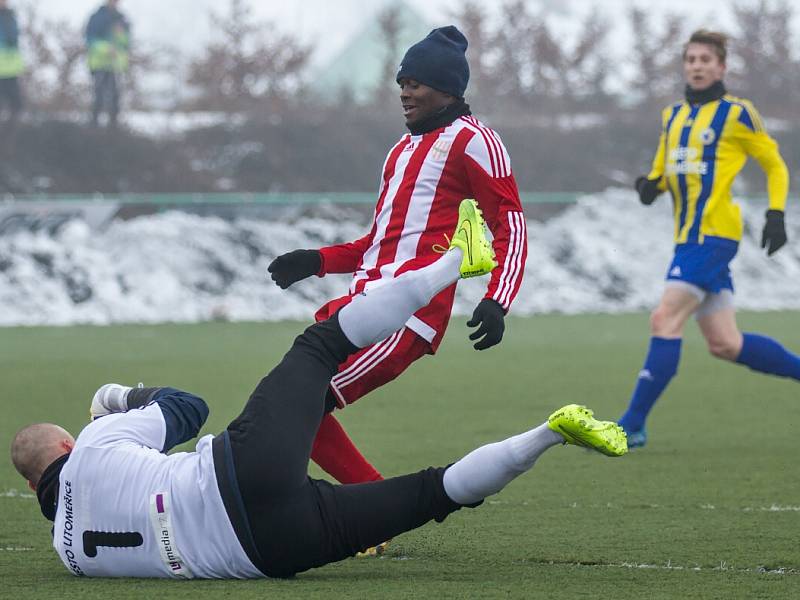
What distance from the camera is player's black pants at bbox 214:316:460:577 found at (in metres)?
4.35

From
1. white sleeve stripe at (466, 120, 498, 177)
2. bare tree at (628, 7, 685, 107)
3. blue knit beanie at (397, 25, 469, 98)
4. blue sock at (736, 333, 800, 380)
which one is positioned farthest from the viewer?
bare tree at (628, 7, 685, 107)

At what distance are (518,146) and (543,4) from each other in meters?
4.85

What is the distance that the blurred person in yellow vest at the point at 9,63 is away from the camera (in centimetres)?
2242

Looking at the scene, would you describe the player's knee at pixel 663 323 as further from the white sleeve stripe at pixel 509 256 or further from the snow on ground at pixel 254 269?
the snow on ground at pixel 254 269

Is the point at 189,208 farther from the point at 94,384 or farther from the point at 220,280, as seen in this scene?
the point at 94,384

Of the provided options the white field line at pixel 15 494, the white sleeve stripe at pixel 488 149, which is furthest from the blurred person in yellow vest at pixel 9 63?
the white sleeve stripe at pixel 488 149

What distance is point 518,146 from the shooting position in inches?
1070

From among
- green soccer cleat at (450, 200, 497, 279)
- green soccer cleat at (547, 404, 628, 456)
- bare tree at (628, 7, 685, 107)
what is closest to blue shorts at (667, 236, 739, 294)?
green soccer cleat at (450, 200, 497, 279)

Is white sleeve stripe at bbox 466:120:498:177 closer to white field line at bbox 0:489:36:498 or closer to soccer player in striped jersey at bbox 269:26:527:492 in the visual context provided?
soccer player in striped jersey at bbox 269:26:527:492

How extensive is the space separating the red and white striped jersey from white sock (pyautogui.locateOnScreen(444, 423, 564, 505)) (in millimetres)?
796

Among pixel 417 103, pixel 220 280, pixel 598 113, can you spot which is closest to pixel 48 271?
pixel 220 280

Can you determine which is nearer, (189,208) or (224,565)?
(224,565)

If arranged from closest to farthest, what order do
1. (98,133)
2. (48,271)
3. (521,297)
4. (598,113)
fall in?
(48,271) → (521,297) → (98,133) → (598,113)

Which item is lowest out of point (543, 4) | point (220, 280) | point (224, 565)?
point (220, 280)
